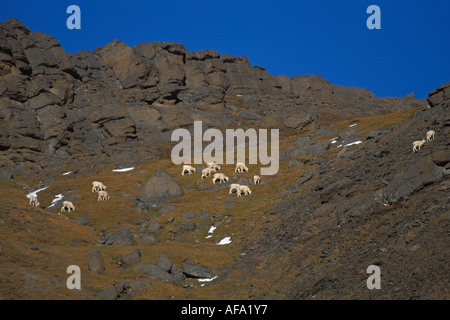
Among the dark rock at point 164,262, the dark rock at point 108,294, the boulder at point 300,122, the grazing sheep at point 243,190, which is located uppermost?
the boulder at point 300,122

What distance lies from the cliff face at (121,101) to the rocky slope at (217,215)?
0.75 meters

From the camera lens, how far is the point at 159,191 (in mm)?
67625

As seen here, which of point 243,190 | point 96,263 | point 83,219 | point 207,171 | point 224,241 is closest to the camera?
point 96,263

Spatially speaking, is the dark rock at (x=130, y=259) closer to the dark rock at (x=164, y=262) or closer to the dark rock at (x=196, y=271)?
the dark rock at (x=164, y=262)

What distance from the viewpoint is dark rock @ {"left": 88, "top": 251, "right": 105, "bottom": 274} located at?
119 feet

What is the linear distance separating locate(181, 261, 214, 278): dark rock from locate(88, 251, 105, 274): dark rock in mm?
7462

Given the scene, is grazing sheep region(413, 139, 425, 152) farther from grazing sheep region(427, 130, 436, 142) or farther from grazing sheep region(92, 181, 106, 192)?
grazing sheep region(92, 181, 106, 192)

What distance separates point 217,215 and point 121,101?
100731mm

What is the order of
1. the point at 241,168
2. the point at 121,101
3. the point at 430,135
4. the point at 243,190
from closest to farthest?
1. the point at 430,135
2. the point at 243,190
3. the point at 241,168
4. the point at 121,101

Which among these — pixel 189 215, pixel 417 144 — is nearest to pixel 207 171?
pixel 189 215

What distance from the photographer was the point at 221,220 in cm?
5494

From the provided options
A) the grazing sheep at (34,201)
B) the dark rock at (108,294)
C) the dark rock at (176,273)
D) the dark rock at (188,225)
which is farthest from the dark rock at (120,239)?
the grazing sheep at (34,201)

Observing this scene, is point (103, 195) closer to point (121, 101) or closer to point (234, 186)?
point (234, 186)

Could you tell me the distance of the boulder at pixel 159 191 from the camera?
218 feet
